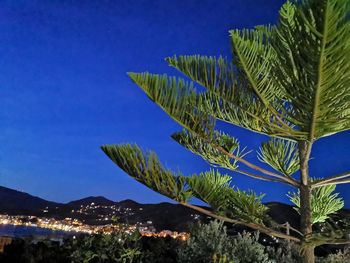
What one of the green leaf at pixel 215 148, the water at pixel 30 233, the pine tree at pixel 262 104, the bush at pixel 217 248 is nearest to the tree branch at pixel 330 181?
the pine tree at pixel 262 104

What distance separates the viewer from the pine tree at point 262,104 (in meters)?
2.45

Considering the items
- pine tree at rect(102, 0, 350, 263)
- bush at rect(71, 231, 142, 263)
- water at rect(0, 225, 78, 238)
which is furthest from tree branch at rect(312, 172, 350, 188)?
water at rect(0, 225, 78, 238)

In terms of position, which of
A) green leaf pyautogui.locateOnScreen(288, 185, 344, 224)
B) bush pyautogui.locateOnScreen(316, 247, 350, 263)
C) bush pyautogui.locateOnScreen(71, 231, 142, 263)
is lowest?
bush pyautogui.locateOnScreen(71, 231, 142, 263)

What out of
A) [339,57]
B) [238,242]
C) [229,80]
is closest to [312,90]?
[339,57]

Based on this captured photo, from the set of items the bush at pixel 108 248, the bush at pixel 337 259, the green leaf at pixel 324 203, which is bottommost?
the bush at pixel 108 248

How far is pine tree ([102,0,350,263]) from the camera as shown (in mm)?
2447

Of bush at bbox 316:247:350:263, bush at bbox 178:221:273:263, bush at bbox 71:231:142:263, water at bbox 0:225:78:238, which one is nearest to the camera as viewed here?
bush at bbox 178:221:273:263

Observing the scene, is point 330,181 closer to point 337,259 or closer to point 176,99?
point 176,99

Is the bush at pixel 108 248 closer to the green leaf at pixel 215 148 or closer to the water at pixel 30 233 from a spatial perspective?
the water at pixel 30 233

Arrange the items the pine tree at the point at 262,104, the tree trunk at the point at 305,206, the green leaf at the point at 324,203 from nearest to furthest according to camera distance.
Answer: the pine tree at the point at 262,104 → the tree trunk at the point at 305,206 → the green leaf at the point at 324,203

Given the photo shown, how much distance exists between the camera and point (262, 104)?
3.13 meters

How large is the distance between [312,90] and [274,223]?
1.21m

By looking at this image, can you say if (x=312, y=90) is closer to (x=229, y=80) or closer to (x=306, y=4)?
(x=306, y=4)

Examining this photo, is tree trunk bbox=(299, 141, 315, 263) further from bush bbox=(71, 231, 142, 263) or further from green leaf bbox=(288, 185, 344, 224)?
bush bbox=(71, 231, 142, 263)
